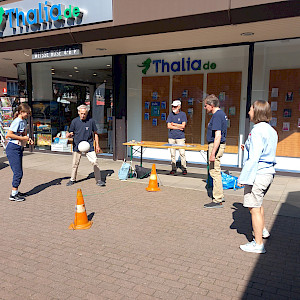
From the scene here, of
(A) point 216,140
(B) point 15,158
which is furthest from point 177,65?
(B) point 15,158

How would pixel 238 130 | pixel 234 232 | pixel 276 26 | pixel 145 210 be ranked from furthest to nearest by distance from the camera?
pixel 238 130 < pixel 276 26 < pixel 145 210 < pixel 234 232

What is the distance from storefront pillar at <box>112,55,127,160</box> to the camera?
10.2 metres

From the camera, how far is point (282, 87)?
8180 millimetres

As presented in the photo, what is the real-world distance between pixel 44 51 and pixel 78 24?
1.76 meters

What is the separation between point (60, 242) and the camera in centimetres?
423

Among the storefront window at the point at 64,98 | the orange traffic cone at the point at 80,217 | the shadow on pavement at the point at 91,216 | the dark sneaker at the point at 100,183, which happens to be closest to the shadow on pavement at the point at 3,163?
the storefront window at the point at 64,98

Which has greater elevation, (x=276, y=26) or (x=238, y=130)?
(x=276, y=26)

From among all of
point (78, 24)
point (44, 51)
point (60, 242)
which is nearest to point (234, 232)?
point (60, 242)

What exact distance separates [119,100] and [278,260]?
768cm

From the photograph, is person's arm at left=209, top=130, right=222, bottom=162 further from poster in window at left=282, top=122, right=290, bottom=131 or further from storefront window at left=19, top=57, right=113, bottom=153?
storefront window at left=19, top=57, right=113, bottom=153

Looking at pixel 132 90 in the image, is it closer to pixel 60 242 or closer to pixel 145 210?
pixel 145 210

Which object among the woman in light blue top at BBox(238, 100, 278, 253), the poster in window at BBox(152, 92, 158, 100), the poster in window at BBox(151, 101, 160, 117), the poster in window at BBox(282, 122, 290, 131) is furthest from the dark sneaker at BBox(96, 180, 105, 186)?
the poster in window at BBox(282, 122, 290, 131)

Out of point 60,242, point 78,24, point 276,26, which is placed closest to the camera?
point 60,242

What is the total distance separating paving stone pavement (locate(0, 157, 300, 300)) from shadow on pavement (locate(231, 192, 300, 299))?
1 cm
